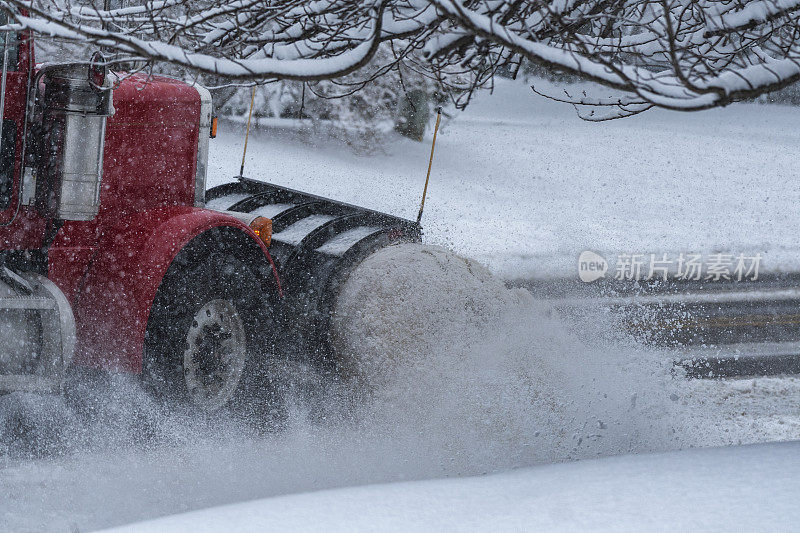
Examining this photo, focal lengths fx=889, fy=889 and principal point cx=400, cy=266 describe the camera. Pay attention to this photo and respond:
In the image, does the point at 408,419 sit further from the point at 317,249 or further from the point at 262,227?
the point at 262,227

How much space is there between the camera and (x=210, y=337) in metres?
4.39

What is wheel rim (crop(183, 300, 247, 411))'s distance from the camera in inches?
169

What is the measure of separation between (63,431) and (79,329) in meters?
0.53

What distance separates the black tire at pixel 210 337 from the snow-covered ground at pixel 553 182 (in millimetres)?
5998

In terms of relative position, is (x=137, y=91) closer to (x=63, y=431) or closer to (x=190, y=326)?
(x=190, y=326)

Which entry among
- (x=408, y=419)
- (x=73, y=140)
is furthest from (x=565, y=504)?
(x=73, y=140)

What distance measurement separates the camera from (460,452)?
4.39m

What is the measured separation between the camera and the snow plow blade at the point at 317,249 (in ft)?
15.9

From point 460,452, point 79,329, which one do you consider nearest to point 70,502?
point 79,329

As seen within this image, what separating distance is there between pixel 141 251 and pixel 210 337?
1.90 feet

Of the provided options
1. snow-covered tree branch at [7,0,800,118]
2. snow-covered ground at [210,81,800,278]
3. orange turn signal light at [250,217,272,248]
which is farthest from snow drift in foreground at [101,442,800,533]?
snow-covered ground at [210,81,800,278]

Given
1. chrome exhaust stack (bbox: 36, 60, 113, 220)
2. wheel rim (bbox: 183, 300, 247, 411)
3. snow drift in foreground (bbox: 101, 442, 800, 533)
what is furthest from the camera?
wheel rim (bbox: 183, 300, 247, 411)

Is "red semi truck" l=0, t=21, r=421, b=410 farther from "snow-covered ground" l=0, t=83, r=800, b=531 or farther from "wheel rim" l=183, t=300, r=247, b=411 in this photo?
"snow-covered ground" l=0, t=83, r=800, b=531

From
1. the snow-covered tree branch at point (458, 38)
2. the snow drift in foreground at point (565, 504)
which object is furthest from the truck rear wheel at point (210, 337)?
the snow drift in foreground at point (565, 504)
